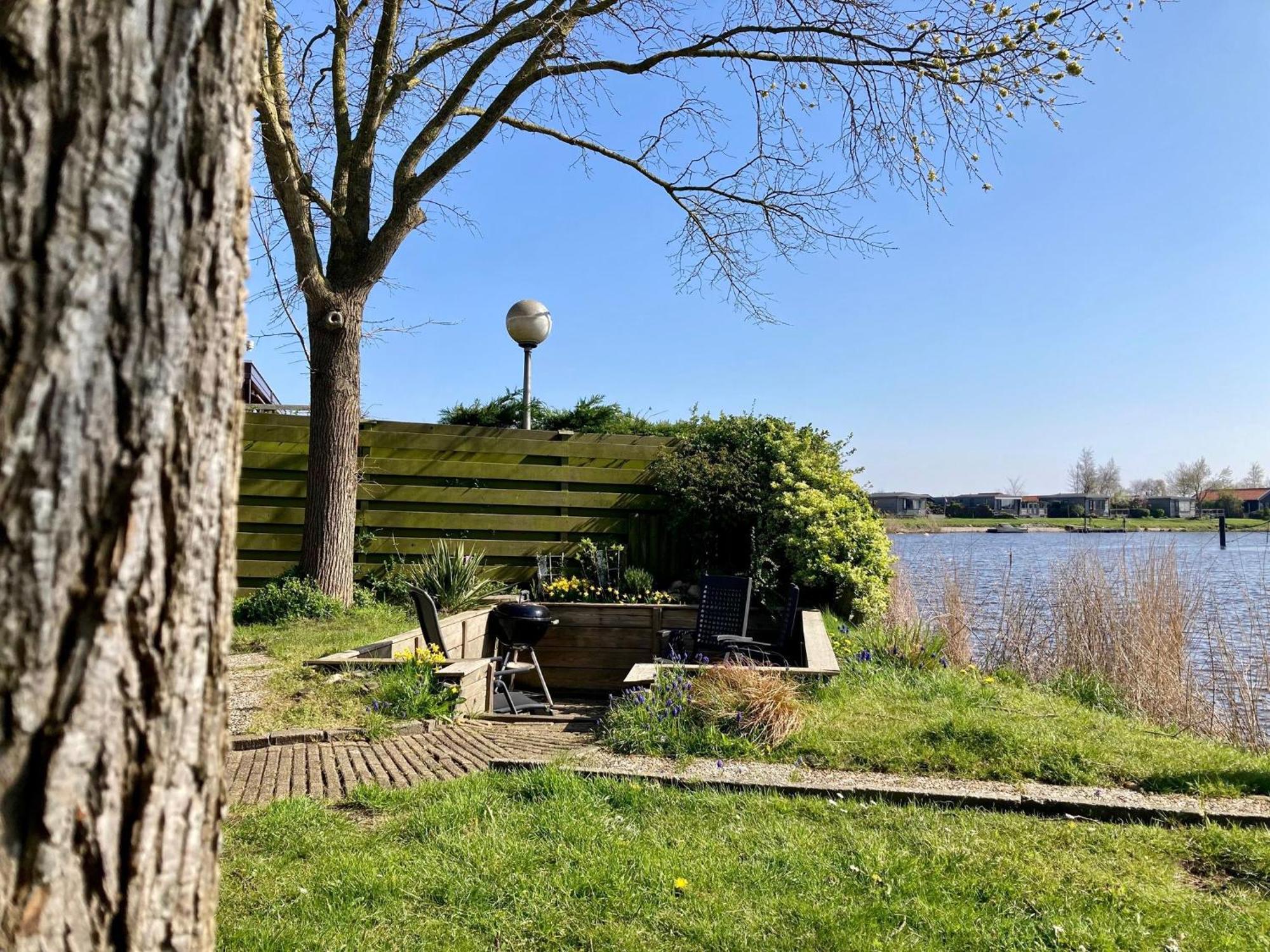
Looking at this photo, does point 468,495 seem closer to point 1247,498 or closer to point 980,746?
point 980,746

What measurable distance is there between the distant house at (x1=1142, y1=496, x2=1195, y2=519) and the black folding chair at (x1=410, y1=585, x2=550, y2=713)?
38.2 meters

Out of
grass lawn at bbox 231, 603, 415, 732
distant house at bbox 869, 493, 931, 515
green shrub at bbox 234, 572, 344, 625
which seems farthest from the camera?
distant house at bbox 869, 493, 931, 515

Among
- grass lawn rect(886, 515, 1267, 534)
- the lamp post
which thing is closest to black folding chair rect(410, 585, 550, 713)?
the lamp post

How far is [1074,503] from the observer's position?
42.9 metres

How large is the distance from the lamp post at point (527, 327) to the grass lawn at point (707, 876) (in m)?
7.28

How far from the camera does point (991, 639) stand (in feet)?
29.2

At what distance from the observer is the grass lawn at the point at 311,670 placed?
16.9 feet

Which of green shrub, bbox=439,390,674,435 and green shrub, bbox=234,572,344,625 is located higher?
green shrub, bbox=439,390,674,435

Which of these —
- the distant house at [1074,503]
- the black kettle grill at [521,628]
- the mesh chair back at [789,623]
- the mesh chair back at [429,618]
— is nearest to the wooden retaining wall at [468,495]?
the black kettle grill at [521,628]

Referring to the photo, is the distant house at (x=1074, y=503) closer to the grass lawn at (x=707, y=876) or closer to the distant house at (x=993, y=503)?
the distant house at (x=993, y=503)

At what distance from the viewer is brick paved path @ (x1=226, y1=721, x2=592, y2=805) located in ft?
13.6

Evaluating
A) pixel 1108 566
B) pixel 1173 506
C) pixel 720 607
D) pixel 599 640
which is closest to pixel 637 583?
pixel 599 640

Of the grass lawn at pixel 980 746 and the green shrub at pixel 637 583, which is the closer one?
the grass lawn at pixel 980 746

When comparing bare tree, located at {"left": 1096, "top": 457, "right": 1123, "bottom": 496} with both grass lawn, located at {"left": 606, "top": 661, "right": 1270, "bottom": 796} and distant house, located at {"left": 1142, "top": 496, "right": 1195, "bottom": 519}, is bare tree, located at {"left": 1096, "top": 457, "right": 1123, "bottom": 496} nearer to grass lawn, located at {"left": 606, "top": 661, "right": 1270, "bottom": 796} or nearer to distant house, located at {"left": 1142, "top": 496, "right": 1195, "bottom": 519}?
distant house, located at {"left": 1142, "top": 496, "right": 1195, "bottom": 519}
